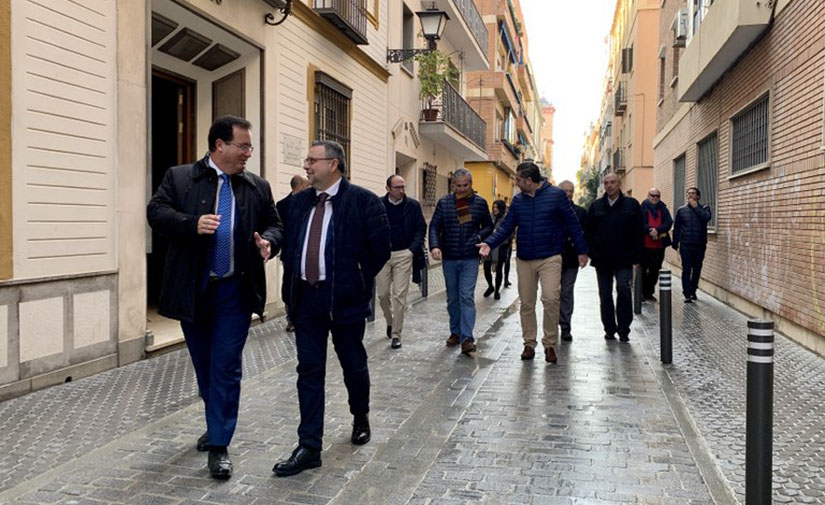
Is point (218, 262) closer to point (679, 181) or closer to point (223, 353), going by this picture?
point (223, 353)

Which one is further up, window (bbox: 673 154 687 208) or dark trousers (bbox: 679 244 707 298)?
window (bbox: 673 154 687 208)

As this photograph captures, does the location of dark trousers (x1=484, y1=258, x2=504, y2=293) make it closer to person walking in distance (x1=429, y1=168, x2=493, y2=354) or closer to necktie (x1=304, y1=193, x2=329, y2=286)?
person walking in distance (x1=429, y1=168, x2=493, y2=354)

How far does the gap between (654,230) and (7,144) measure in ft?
32.3

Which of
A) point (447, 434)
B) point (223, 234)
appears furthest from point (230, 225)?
point (447, 434)

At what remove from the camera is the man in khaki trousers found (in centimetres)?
810

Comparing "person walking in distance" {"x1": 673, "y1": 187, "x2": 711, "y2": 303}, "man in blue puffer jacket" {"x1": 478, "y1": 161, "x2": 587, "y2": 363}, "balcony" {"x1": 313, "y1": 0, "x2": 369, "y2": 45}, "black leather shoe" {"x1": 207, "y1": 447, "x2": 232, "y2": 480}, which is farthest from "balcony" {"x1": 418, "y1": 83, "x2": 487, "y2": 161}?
"black leather shoe" {"x1": 207, "y1": 447, "x2": 232, "y2": 480}

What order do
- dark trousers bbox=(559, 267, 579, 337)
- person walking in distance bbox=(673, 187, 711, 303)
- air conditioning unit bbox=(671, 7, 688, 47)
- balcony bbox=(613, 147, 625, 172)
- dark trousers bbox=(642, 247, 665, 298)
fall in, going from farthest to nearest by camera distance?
balcony bbox=(613, 147, 625, 172)
air conditioning unit bbox=(671, 7, 688, 47)
dark trousers bbox=(642, 247, 665, 298)
person walking in distance bbox=(673, 187, 711, 303)
dark trousers bbox=(559, 267, 579, 337)

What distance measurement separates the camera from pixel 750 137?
11602mm

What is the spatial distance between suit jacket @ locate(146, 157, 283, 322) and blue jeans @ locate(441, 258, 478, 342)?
3.64 m

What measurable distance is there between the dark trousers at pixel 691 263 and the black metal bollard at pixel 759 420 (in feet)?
30.4

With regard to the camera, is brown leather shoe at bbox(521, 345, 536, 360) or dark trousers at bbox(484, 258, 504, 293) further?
dark trousers at bbox(484, 258, 504, 293)

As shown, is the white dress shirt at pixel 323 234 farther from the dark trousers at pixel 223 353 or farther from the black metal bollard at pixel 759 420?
the black metal bollard at pixel 759 420

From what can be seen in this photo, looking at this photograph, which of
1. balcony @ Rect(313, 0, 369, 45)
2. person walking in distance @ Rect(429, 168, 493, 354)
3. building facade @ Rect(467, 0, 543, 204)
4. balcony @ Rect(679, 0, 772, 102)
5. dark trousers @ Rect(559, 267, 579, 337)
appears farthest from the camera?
building facade @ Rect(467, 0, 543, 204)

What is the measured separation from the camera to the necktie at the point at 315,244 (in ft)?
13.9
